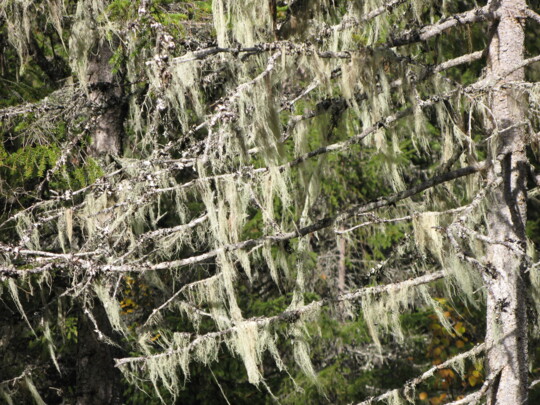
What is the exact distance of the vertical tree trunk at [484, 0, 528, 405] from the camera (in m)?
3.88

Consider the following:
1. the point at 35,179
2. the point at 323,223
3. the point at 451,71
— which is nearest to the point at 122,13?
the point at 35,179

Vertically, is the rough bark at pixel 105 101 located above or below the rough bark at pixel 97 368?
above

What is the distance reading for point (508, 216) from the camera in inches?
156

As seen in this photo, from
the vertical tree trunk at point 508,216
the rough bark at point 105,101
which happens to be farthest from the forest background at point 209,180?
the vertical tree trunk at point 508,216

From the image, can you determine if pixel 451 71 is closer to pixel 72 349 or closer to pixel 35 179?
pixel 35 179

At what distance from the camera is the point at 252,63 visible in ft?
15.4

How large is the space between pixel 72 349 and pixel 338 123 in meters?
4.93

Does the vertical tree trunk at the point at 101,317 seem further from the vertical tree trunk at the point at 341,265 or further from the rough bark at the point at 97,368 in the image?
the vertical tree trunk at the point at 341,265

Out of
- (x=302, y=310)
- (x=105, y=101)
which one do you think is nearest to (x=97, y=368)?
(x=105, y=101)

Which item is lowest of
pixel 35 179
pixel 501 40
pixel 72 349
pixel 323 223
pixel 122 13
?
pixel 72 349

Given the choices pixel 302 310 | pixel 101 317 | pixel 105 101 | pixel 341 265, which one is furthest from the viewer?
pixel 341 265

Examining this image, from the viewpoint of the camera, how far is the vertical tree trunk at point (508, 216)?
12.7 ft

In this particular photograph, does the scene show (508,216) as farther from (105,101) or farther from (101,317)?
(105,101)

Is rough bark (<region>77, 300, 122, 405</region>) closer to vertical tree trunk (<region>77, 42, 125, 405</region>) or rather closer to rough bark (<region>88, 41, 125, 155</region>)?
vertical tree trunk (<region>77, 42, 125, 405</region>)
